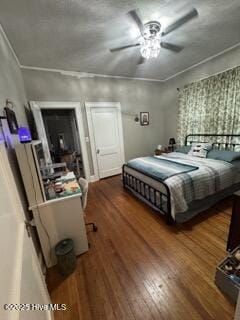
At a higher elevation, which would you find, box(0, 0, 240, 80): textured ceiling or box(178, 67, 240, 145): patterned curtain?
box(0, 0, 240, 80): textured ceiling

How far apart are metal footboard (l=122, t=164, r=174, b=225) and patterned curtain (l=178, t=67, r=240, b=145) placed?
2.21 meters

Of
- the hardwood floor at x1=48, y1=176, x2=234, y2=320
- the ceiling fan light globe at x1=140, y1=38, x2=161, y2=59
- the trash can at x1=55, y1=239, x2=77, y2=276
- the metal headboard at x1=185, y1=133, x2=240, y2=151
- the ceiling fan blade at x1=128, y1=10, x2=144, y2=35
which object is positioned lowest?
the hardwood floor at x1=48, y1=176, x2=234, y2=320

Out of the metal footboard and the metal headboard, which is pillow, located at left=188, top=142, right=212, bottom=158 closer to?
the metal headboard

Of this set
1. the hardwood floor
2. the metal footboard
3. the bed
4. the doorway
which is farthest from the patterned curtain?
the doorway

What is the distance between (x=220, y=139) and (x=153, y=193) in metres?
2.22

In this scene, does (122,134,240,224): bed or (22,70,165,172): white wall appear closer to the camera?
Answer: (122,134,240,224): bed

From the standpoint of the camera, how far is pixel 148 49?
2.05 meters

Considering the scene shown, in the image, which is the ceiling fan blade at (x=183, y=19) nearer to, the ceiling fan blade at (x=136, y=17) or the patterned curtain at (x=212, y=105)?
the ceiling fan blade at (x=136, y=17)

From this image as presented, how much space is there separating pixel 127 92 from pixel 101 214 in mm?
3399

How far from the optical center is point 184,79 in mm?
4047

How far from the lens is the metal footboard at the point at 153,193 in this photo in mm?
2156

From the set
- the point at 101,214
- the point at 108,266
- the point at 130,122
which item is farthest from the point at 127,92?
the point at 108,266

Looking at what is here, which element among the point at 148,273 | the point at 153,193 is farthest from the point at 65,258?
the point at 153,193

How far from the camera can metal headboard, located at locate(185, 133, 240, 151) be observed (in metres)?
3.17
